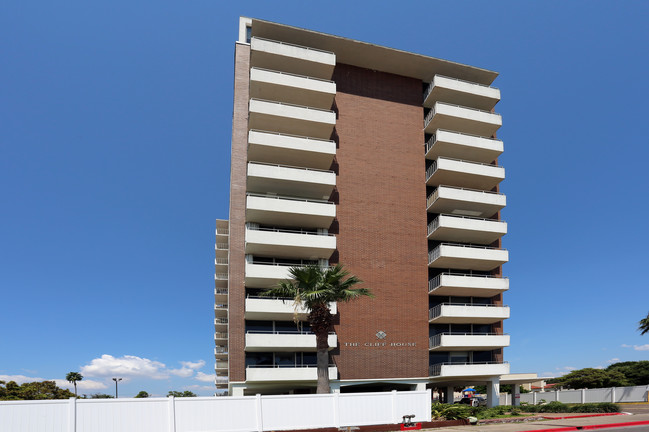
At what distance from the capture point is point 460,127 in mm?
41406

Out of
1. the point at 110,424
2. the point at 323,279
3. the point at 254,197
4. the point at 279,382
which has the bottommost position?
the point at 279,382

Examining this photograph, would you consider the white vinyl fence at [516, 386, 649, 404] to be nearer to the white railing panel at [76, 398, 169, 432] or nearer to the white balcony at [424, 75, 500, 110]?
the white balcony at [424, 75, 500, 110]

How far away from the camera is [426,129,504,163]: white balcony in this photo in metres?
39.0

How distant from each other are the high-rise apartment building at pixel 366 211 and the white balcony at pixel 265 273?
103mm

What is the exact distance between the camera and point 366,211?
36969mm

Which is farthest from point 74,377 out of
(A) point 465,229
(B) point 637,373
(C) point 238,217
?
(B) point 637,373

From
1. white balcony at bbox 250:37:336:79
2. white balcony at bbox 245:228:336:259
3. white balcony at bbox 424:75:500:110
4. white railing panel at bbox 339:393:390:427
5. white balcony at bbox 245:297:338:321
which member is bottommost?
white railing panel at bbox 339:393:390:427

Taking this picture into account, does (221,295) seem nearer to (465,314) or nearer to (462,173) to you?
(465,314)

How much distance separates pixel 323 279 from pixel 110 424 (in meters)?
12.4

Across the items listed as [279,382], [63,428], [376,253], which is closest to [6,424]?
[63,428]

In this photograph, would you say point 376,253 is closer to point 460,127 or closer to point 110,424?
point 460,127

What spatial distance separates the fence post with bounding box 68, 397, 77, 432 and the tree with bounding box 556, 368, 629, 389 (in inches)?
2253

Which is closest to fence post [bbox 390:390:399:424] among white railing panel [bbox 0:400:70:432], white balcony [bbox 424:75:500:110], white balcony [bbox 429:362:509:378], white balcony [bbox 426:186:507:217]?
white railing panel [bbox 0:400:70:432]

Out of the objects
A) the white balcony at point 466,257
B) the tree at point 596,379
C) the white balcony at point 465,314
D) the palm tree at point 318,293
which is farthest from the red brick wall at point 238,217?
the tree at point 596,379
